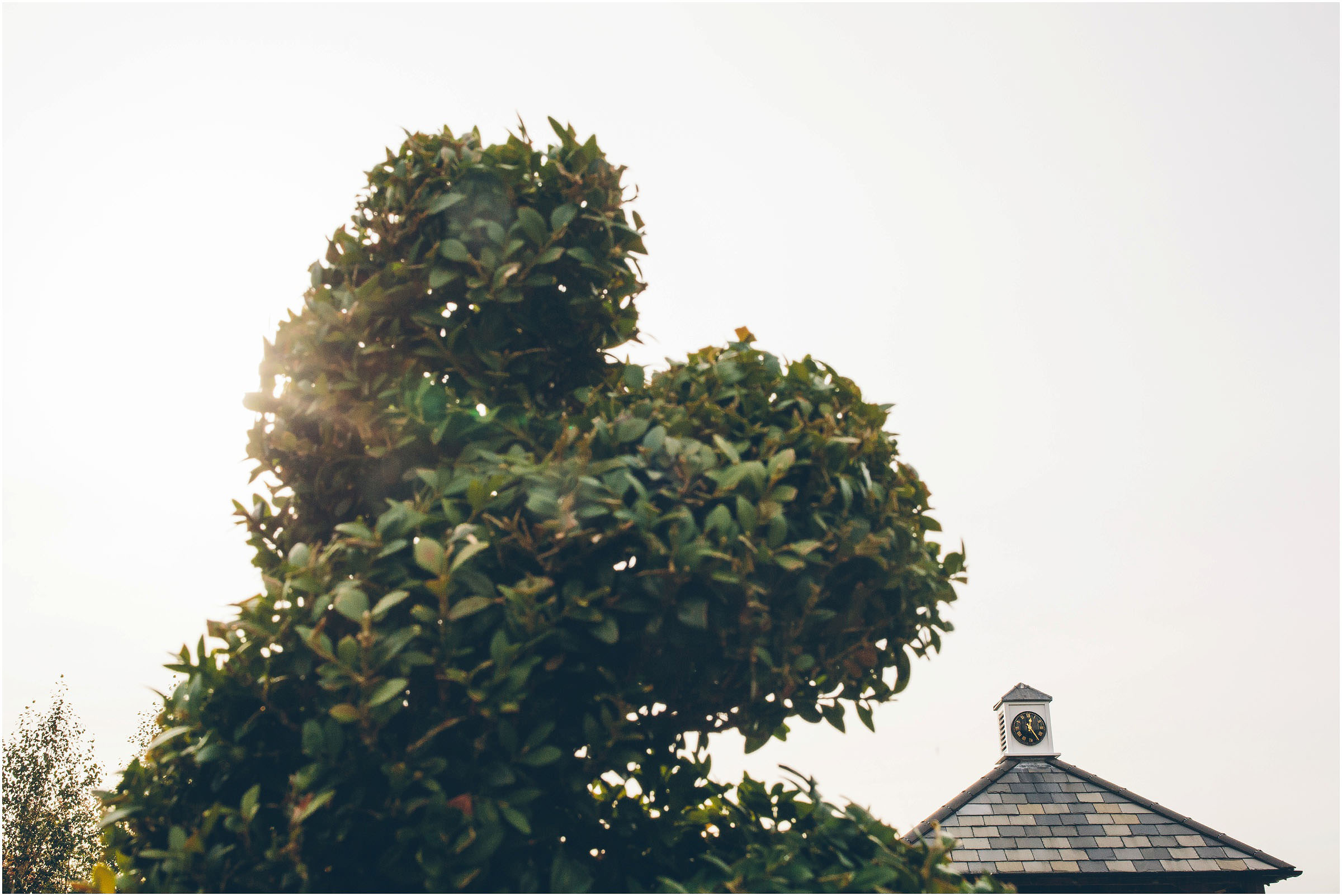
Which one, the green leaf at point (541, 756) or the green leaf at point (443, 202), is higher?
the green leaf at point (443, 202)

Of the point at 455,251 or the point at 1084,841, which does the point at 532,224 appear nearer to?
the point at 455,251

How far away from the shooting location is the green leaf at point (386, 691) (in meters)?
2.59

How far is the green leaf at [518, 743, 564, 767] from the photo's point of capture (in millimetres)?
2814

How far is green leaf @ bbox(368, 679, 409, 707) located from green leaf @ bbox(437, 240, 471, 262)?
1.69m

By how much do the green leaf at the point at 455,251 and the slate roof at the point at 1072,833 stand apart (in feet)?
38.5

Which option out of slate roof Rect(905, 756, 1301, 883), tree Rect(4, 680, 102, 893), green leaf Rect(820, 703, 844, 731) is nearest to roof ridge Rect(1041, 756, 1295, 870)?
slate roof Rect(905, 756, 1301, 883)

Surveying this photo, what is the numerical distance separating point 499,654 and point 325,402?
1.37 meters

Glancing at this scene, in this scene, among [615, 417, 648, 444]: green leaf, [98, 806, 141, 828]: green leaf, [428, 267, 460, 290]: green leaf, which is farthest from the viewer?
[428, 267, 460, 290]: green leaf

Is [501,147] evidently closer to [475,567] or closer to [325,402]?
[325,402]

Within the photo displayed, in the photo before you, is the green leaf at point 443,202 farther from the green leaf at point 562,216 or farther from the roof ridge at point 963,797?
the roof ridge at point 963,797

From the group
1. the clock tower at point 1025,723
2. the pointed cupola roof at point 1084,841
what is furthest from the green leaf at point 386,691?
the clock tower at point 1025,723

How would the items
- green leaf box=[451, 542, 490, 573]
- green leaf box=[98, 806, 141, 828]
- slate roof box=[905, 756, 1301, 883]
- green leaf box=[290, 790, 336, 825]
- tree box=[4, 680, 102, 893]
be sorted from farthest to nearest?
1. tree box=[4, 680, 102, 893]
2. slate roof box=[905, 756, 1301, 883]
3. green leaf box=[98, 806, 141, 828]
4. green leaf box=[451, 542, 490, 573]
5. green leaf box=[290, 790, 336, 825]

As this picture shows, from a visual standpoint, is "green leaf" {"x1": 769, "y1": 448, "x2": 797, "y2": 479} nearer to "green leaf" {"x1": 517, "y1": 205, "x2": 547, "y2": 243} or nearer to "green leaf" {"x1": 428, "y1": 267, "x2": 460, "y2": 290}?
"green leaf" {"x1": 517, "y1": 205, "x2": 547, "y2": 243}

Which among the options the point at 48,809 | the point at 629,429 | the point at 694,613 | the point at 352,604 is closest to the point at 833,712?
the point at 694,613
